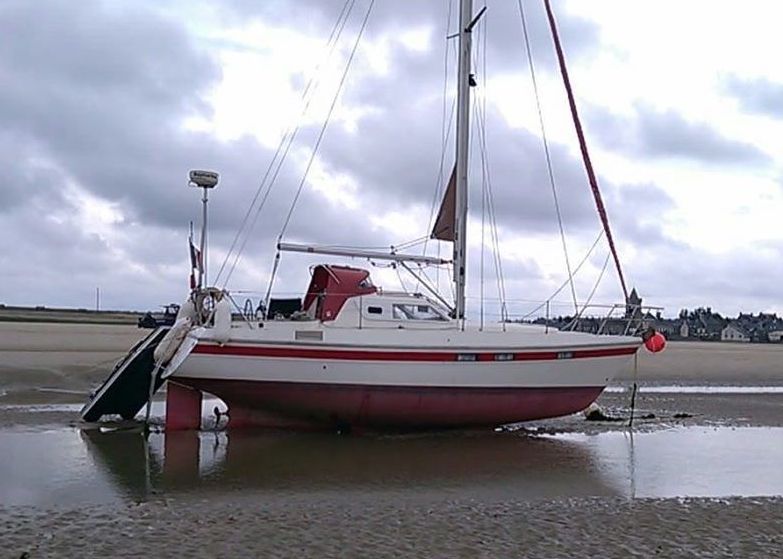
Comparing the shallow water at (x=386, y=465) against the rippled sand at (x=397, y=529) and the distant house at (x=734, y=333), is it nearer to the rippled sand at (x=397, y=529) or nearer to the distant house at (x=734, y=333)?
the rippled sand at (x=397, y=529)

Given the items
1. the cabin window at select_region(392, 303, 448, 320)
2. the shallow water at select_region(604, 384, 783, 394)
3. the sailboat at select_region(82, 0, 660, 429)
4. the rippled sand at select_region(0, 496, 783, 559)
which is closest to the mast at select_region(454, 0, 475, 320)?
the sailboat at select_region(82, 0, 660, 429)

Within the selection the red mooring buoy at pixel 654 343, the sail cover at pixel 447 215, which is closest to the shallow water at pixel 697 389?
the red mooring buoy at pixel 654 343

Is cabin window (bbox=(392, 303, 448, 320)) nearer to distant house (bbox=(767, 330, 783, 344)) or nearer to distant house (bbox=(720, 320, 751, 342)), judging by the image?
distant house (bbox=(720, 320, 751, 342))

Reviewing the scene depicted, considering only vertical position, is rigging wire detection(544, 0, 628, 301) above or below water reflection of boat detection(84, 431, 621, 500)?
above

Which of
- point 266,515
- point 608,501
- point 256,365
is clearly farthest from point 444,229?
point 266,515

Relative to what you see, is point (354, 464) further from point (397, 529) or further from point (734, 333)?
point (734, 333)

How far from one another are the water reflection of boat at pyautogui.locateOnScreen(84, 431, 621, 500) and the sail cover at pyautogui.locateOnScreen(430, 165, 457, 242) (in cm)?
428

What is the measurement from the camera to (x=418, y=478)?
45.4 feet

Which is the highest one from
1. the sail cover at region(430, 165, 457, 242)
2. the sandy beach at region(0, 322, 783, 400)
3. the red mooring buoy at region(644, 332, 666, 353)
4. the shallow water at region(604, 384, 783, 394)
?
the sail cover at region(430, 165, 457, 242)

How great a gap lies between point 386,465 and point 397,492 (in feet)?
8.02

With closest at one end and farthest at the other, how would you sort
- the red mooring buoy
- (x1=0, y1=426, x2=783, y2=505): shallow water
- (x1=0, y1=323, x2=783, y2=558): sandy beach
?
(x1=0, y1=323, x2=783, y2=558): sandy beach, (x1=0, y1=426, x2=783, y2=505): shallow water, the red mooring buoy

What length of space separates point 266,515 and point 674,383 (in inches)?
1050

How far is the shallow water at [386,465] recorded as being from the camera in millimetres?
12578

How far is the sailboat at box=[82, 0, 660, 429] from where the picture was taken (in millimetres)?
17859
